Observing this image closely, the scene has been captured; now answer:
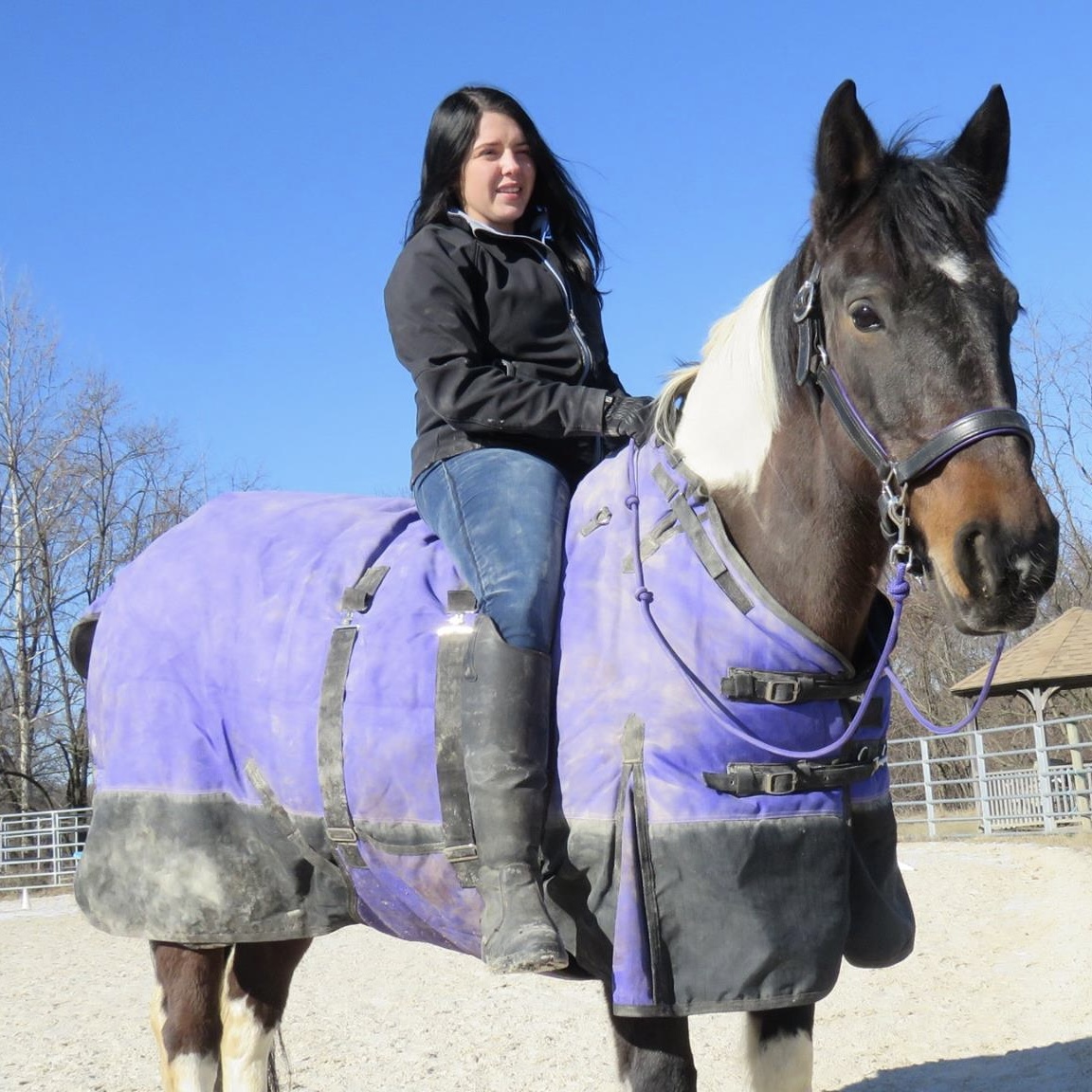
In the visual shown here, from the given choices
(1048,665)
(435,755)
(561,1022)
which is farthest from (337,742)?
(1048,665)

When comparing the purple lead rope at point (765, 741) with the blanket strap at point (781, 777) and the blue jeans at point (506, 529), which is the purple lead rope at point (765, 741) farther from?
the blue jeans at point (506, 529)

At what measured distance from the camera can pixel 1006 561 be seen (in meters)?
2.08

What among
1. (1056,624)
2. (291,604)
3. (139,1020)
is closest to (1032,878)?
(139,1020)

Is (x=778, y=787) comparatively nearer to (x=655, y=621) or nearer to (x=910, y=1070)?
(x=655, y=621)

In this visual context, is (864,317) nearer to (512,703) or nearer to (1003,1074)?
(512,703)

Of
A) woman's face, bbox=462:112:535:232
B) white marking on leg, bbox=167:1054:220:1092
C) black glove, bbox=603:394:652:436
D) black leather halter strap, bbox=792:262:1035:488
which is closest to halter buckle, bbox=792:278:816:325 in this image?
black leather halter strap, bbox=792:262:1035:488

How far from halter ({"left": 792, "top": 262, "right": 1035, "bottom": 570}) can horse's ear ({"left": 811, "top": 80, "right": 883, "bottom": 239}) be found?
114 millimetres

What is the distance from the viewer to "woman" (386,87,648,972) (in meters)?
2.68

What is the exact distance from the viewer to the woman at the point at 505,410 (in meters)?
2.68

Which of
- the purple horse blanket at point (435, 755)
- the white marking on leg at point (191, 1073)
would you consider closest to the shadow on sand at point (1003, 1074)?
the purple horse blanket at point (435, 755)

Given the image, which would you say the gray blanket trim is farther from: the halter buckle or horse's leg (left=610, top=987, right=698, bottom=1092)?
the halter buckle

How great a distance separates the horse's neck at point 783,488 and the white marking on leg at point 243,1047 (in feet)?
7.62

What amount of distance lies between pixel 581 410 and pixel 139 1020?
564 centimetres

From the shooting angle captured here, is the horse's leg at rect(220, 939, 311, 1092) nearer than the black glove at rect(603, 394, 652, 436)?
No
